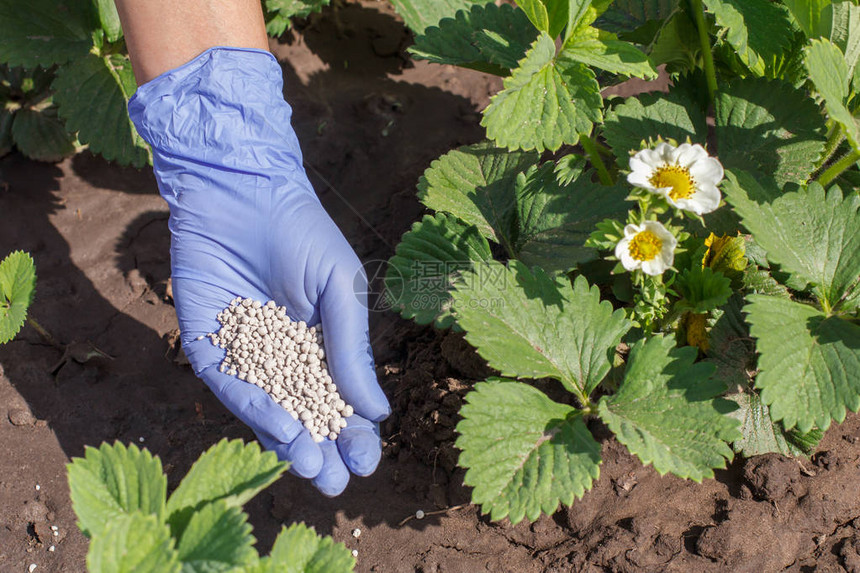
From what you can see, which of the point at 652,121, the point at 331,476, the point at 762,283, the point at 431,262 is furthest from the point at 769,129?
the point at 331,476

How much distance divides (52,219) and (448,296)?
171 cm

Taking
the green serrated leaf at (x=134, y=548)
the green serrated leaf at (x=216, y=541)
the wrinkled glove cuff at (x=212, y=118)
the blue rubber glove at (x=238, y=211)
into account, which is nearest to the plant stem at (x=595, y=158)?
the blue rubber glove at (x=238, y=211)

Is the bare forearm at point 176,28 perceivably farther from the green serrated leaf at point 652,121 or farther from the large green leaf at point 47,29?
the green serrated leaf at point 652,121

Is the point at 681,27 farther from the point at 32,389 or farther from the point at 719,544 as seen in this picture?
the point at 32,389

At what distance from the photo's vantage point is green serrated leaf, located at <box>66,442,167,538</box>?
4.54ft

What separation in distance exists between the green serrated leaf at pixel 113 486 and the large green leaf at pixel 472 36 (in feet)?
4.56

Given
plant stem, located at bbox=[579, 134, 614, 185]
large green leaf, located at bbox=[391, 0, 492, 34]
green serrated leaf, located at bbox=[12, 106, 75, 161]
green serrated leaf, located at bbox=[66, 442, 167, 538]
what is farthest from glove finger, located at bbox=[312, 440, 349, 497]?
green serrated leaf, located at bbox=[12, 106, 75, 161]

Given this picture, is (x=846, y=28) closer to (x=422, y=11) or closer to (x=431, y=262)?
(x=431, y=262)

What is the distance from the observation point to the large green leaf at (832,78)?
1566mm

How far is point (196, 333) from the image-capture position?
212 centimetres

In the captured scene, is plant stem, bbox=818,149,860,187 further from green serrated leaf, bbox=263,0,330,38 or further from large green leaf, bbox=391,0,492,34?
green serrated leaf, bbox=263,0,330,38

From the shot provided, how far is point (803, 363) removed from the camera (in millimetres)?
1577

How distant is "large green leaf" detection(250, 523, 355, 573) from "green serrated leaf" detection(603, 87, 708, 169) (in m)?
1.23

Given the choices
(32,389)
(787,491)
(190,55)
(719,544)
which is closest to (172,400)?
(32,389)
